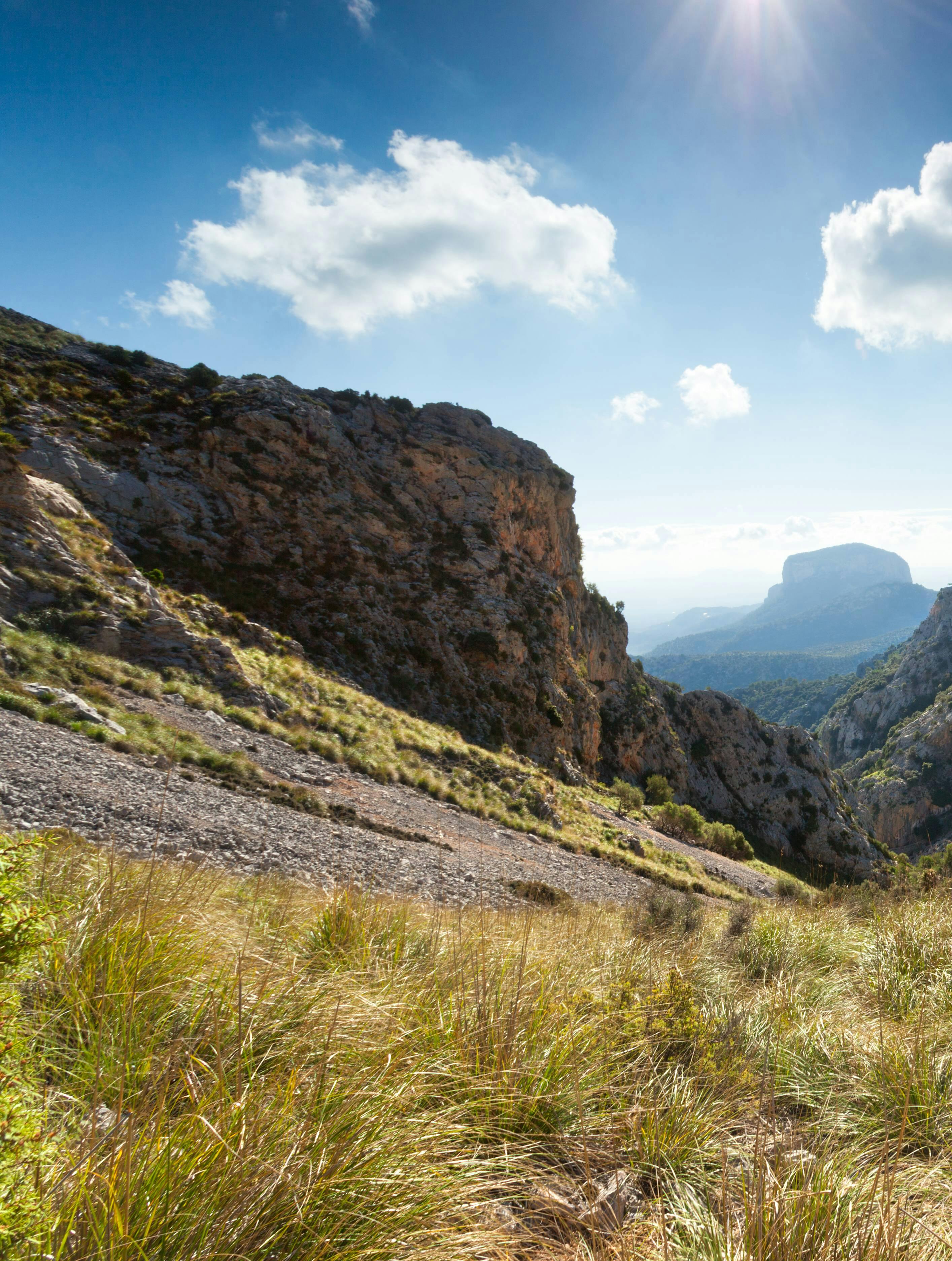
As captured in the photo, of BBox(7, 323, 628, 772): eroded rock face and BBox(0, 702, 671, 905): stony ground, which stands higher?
BBox(7, 323, 628, 772): eroded rock face

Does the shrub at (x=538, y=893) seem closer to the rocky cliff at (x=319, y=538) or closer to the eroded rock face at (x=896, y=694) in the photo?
the rocky cliff at (x=319, y=538)

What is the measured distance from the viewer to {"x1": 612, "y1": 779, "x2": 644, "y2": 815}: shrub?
33.2 metres

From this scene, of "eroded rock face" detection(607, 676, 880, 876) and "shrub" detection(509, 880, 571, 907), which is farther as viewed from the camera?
"eroded rock face" detection(607, 676, 880, 876)

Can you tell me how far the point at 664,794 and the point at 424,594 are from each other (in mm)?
24611

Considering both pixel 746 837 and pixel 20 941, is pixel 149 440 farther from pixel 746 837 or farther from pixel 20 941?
pixel 746 837

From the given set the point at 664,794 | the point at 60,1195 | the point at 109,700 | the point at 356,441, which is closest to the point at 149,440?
the point at 356,441

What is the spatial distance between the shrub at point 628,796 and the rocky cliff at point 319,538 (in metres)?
2.30

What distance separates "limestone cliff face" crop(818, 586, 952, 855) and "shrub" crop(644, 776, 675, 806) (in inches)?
1036

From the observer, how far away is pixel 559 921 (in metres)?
5.70

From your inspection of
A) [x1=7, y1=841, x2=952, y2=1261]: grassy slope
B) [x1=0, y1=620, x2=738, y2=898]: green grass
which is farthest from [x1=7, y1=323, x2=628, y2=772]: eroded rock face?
[x1=7, y1=841, x2=952, y2=1261]: grassy slope

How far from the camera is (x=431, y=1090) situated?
2.37 meters

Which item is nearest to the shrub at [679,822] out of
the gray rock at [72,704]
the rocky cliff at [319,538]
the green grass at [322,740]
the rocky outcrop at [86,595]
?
the green grass at [322,740]

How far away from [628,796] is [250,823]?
30.9 metres

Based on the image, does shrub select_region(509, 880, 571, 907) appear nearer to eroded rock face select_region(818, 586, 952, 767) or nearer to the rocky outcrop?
the rocky outcrop
